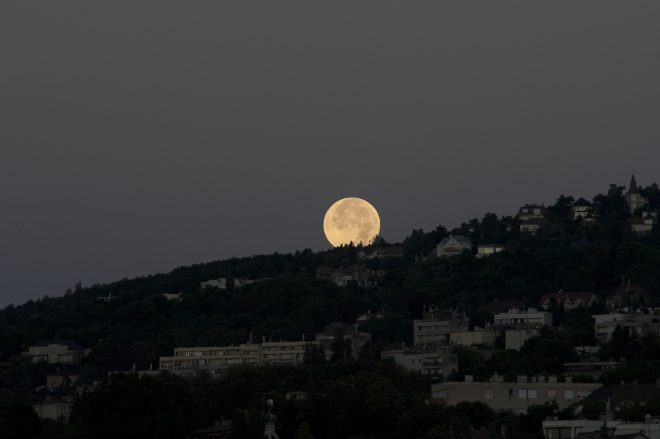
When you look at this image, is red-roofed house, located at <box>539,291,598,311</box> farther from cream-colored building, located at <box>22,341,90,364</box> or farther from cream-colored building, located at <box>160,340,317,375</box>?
cream-colored building, located at <box>22,341,90,364</box>

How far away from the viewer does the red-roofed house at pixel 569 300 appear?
167587 mm

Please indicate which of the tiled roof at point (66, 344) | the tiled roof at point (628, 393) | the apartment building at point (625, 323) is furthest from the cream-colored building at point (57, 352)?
the tiled roof at point (628, 393)

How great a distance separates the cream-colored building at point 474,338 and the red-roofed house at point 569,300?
9274 mm

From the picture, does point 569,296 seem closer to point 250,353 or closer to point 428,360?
point 250,353

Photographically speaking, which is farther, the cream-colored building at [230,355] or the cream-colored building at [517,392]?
the cream-colored building at [230,355]

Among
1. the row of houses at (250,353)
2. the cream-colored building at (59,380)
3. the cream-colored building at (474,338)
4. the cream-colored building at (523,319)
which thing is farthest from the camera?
the cream-colored building at (59,380)

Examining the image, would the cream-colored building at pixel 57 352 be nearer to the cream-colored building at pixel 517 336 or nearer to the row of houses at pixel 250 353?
the row of houses at pixel 250 353

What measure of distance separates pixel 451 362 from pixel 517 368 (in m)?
12.3

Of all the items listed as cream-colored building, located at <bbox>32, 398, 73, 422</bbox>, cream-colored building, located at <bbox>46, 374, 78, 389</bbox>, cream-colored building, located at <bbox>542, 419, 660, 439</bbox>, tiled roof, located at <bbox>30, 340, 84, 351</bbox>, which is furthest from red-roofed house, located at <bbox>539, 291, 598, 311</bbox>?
cream-colored building, located at <bbox>542, 419, 660, 439</bbox>

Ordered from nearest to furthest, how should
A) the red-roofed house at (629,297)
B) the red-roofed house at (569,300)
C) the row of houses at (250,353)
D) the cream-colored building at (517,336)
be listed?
the cream-colored building at (517,336) → the red-roofed house at (629,297) → the row of houses at (250,353) → the red-roofed house at (569,300)

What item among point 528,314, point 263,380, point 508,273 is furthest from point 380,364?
point 508,273

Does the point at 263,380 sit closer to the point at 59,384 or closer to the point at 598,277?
the point at 59,384

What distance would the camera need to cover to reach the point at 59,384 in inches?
6821

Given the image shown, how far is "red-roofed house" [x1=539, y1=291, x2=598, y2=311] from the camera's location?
6598 inches
